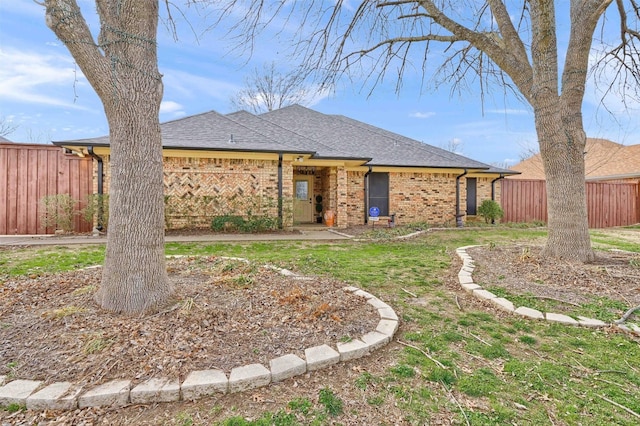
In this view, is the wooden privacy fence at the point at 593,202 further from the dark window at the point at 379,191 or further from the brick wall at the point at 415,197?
the dark window at the point at 379,191

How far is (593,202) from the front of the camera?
48.3ft

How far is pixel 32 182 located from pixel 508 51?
40.7 feet

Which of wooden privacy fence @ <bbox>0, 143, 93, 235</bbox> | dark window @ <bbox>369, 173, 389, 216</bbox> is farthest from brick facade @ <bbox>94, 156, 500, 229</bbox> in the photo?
dark window @ <bbox>369, 173, 389, 216</bbox>

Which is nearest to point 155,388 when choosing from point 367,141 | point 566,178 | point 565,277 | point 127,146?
point 127,146

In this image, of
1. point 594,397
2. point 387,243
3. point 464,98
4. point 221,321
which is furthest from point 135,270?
point 464,98

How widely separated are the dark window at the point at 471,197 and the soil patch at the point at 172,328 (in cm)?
1169

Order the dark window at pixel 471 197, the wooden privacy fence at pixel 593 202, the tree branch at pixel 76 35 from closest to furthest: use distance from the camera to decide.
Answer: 1. the tree branch at pixel 76 35
2. the dark window at pixel 471 197
3. the wooden privacy fence at pixel 593 202

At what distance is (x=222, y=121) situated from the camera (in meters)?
11.2

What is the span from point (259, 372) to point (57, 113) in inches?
429

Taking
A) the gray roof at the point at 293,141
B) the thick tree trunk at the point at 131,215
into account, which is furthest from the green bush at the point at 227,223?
the thick tree trunk at the point at 131,215

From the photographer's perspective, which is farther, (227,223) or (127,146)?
(227,223)

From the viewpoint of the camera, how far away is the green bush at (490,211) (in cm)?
1300

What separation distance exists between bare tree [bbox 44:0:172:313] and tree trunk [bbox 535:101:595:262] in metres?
5.61

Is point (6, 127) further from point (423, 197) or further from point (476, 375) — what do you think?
point (476, 375)
